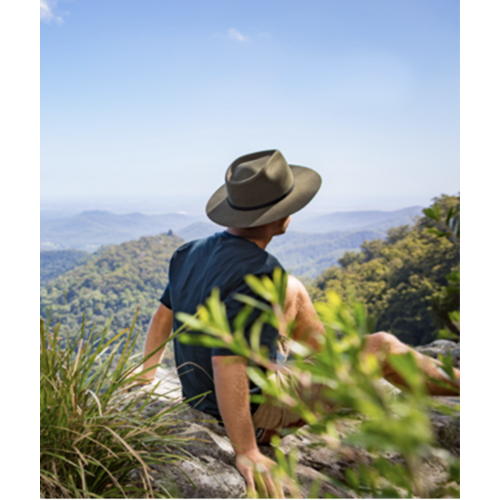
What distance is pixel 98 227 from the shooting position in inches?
1794

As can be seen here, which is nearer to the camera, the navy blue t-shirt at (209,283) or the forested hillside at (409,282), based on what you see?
the navy blue t-shirt at (209,283)

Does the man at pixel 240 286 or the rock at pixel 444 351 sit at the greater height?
the man at pixel 240 286

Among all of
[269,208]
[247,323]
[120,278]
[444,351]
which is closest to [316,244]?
[120,278]

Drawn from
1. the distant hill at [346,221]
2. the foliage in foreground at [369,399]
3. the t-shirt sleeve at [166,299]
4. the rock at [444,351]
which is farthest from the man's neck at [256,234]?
the distant hill at [346,221]

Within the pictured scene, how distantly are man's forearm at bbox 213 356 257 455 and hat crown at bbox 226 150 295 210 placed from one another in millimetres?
730

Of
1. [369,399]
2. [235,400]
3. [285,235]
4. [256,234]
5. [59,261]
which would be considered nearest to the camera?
[369,399]

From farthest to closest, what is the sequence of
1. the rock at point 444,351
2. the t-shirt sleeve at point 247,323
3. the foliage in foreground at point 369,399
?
the rock at point 444,351 → the t-shirt sleeve at point 247,323 → the foliage in foreground at point 369,399

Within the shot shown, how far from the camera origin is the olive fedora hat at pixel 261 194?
6.06ft

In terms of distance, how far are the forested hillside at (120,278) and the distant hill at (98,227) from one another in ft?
14.9

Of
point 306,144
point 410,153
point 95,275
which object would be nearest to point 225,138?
point 306,144

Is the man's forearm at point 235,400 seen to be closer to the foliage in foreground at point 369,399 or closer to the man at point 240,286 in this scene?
the man at point 240,286

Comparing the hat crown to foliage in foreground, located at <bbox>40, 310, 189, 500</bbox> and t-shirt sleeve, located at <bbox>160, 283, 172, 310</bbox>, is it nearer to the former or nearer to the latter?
t-shirt sleeve, located at <bbox>160, 283, 172, 310</bbox>

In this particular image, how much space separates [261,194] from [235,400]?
34.9 inches

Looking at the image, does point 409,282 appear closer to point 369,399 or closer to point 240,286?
point 240,286
